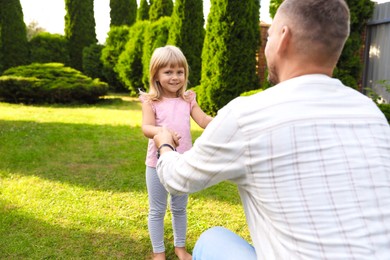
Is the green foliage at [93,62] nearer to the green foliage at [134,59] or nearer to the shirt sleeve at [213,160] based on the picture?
the green foliage at [134,59]

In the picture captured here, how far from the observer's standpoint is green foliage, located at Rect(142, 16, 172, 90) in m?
14.1

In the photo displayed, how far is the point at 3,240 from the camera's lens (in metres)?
3.35

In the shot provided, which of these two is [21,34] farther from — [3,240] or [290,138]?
[290,138]

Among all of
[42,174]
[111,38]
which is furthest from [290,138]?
[111,38]

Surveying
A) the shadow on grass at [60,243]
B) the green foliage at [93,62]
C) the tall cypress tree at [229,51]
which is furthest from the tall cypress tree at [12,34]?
the shadow on grass at [60,243]

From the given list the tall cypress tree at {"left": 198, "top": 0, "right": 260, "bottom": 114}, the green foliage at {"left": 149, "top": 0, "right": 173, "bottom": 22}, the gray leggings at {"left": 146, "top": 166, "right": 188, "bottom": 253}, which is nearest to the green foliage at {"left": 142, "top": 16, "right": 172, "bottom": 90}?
the green foliage at {"left": 149, "top": 0, "right": 173, "bottom": 22}

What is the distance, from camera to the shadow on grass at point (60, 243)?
3162 mm

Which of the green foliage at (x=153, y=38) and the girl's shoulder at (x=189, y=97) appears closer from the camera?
the girl's shoulder at (x=189, y=97)

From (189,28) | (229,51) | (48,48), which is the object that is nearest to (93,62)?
(48,48)

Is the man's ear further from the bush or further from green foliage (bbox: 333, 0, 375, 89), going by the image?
the bush

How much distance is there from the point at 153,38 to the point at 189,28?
2.53 metres

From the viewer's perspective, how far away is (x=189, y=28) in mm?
12391

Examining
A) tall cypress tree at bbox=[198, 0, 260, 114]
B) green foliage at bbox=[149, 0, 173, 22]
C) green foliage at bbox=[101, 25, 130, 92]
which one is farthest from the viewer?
green foliage at bbox=[101, 25, 130, 92]

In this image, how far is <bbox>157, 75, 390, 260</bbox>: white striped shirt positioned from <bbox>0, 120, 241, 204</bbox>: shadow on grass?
318cm
